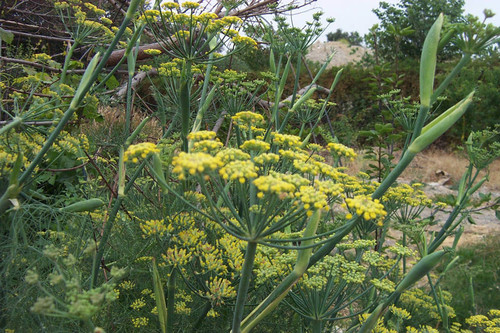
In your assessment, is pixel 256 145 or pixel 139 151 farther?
pixel 256 145

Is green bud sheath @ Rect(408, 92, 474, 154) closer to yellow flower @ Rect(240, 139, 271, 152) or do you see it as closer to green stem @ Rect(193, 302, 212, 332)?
yellow flower @ Rect(240, 139, 271, 152)

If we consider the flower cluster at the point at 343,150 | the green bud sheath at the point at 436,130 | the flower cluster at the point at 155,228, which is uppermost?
the green bud sheath at the point at 436,130

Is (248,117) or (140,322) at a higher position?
(248,117)

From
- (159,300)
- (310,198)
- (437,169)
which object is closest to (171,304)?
(159,300)

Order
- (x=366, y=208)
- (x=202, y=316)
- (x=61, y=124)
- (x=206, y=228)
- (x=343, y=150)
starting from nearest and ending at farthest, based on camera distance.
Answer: (x=366, y=208) → (x=61, y=124) → (x=343, y=150) → (x=202, y=316) → (x=206, y=228)

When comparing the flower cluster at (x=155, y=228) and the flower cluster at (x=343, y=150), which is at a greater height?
the flower cluster at (x=343, y=150)

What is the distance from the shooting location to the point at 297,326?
6.82 feet

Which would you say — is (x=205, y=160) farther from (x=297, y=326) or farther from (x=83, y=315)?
(x=297, y=326)

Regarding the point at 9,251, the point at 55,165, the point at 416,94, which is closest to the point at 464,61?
Answer: the point at 9,251

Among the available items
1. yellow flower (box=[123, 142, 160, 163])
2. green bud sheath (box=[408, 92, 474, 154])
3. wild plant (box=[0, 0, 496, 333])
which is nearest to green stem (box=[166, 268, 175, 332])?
wild plant (box=[0, 0, 496, 333])

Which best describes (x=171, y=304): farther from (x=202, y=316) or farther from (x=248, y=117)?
(x=248, y=117)

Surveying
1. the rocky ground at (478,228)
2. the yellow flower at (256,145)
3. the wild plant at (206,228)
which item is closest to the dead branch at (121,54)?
the wild plant at (206,228)

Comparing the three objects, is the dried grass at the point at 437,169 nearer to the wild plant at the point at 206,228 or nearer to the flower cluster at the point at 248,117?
the wild plant at the point at 206,228

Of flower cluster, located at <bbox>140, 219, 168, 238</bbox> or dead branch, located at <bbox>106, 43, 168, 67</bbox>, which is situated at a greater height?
dead branch, located at <bbox>106, 43, 168, 67</bbox>
